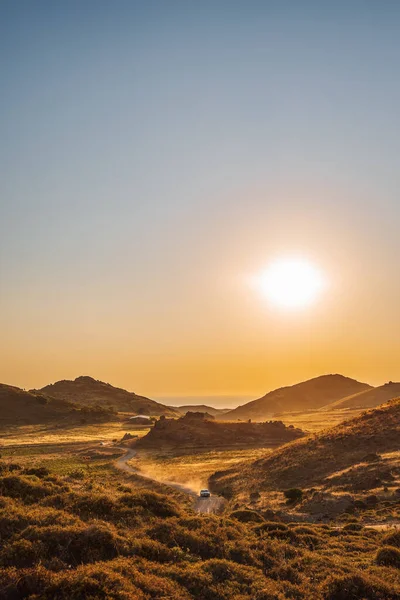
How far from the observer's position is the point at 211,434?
120 m

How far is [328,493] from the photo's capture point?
4562 centimetres

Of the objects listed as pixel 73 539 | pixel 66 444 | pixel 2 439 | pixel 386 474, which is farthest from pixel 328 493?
pixel 2 439

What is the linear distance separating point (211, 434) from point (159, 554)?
103 metres

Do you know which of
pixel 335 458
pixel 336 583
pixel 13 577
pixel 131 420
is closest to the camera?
pixel 13 577

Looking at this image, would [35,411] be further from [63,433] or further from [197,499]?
[197,499]

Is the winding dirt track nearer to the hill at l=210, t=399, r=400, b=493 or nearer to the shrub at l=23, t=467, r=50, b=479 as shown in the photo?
the hill at l=210, t=399, r=400, b=493

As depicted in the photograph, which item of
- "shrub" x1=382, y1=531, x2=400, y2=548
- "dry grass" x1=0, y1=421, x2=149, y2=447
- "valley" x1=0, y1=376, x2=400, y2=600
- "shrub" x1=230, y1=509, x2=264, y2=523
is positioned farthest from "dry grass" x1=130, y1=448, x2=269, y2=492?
"shrub" x1=382, y1=531, x2=400, y2=548

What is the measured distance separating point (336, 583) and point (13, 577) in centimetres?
1333

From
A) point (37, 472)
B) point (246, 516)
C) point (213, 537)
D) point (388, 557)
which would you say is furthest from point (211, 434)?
point (388, 557)

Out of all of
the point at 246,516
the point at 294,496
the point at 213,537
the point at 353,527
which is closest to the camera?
the point at 213,537

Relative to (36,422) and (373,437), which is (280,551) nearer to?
(373,437)

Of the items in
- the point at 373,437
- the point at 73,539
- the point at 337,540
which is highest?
the point at 373,437

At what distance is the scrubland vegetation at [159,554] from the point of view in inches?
637

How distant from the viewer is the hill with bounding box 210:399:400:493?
55312 mm
